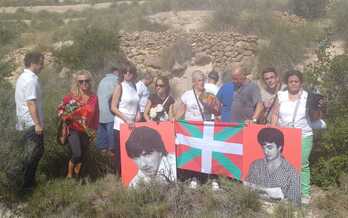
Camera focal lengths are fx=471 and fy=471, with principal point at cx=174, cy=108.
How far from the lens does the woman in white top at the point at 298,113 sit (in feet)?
17.1

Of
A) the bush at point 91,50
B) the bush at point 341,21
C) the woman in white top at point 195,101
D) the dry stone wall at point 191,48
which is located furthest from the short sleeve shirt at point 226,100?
the bush at point 341,21

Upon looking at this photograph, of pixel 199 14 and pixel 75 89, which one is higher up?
pixel 199 14

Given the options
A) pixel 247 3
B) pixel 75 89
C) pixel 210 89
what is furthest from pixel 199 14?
pixel 75 89

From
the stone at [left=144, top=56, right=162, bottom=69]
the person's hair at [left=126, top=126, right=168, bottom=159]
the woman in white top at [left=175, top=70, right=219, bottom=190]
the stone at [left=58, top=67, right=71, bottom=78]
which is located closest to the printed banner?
the woman in white top at [left=175, top=70, right=219, bottom=190]

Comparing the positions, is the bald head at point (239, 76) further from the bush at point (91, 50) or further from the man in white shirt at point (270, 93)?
the bush at point (91, 50)

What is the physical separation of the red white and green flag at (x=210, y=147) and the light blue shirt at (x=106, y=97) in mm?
1103

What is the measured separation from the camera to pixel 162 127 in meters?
5.79

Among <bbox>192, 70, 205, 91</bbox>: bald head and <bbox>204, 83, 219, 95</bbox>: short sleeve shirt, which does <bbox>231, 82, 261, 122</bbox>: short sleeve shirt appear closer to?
<bbox>192, 70, 205, 91</bbox>: bald head

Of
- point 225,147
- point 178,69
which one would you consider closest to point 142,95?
point 225,147

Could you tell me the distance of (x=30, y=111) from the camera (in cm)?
532

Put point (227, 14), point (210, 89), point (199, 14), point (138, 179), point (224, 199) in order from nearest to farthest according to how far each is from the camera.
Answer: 1. point (224, 199)
2. point (138, 179)
3. point (210, 89)
4. point (227, 14)
5. point (199, 14)

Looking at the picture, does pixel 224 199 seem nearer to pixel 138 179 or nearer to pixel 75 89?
pixel 138 179

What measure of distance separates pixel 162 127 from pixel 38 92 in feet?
5.00

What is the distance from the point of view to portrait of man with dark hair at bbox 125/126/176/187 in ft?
18.7
